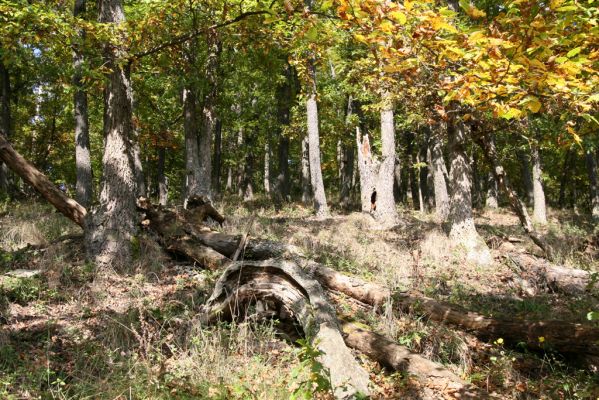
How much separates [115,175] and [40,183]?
1456mm

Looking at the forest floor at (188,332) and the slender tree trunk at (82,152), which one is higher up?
the slender tree trunk at (82,152)

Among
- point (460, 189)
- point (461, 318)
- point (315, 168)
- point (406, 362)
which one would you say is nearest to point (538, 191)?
point (315, 168)

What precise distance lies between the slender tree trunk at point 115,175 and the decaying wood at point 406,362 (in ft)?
14.0

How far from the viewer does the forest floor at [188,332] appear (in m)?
3.74

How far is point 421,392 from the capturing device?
12.5 ft

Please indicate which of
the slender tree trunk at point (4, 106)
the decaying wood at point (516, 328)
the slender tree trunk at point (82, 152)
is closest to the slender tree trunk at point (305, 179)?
the slender tree trunk at point (82, 152)

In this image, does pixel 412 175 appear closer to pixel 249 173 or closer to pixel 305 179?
pixel 305 179

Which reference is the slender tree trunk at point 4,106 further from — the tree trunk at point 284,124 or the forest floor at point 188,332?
the tree trunk at point 284,124

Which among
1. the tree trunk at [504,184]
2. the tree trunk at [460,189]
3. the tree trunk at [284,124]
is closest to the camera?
the tree trunk at [504,184]

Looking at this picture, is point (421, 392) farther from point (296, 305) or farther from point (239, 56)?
point (239, 56)

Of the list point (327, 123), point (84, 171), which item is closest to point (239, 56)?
point (84, 171)

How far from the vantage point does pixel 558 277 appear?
23.4 ft

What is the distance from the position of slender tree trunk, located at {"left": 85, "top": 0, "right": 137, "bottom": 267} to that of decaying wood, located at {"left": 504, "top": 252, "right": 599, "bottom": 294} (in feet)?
24.0

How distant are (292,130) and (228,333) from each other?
1582 cm
